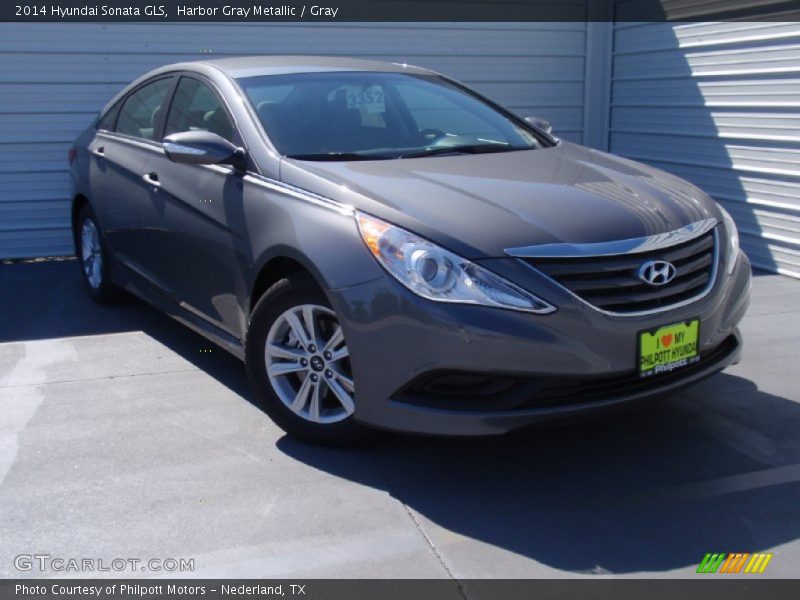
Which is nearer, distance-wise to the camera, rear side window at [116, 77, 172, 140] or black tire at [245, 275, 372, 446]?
black tire at [245, 275, 372, 446]

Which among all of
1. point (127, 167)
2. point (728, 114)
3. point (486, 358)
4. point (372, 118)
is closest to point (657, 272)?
point (486, 358)

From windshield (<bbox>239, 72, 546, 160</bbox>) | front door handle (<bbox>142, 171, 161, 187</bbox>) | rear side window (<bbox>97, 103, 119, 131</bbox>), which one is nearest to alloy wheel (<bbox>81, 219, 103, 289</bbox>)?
rear side window (<bbox>97, 103, 119, 131</bbox>)

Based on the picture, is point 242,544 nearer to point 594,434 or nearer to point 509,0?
point 594,434

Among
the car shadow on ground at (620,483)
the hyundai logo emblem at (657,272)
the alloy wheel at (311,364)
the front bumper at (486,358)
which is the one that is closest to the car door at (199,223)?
the alloy wheel at (311,364)

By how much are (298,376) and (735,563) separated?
1846 millimetres

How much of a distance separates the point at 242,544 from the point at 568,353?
1285 mm

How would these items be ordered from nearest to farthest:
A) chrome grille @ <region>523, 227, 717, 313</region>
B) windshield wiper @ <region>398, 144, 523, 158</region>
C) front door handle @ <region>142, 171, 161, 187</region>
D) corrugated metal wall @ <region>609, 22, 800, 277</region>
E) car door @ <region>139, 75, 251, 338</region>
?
chrome grille @ <region>523, 227, 717, 313</region>
car door @ <region>139, 75, 251, 338</region>
windshield wiper @ <region>398, 144, 523, 158</region>
front door handle @ <region>142, 171, 161, 187</region>
corrugated metal wall @ <region>609, 22, 800, 277</region>

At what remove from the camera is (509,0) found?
360 inches

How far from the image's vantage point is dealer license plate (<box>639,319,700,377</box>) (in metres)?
3.42

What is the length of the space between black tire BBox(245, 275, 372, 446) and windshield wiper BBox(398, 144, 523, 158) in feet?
2.90

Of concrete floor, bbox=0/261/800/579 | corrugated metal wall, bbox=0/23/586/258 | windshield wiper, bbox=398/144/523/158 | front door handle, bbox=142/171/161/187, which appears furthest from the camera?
corrugated metal wall, bbox=0/23/586/258

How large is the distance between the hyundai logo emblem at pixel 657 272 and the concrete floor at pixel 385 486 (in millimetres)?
778

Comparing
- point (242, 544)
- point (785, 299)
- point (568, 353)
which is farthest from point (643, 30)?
point (242, 544)

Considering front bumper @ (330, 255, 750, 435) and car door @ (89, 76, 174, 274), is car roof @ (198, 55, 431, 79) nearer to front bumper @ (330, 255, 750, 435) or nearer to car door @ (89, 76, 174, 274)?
car door @ (89, 76, 174, 274)
